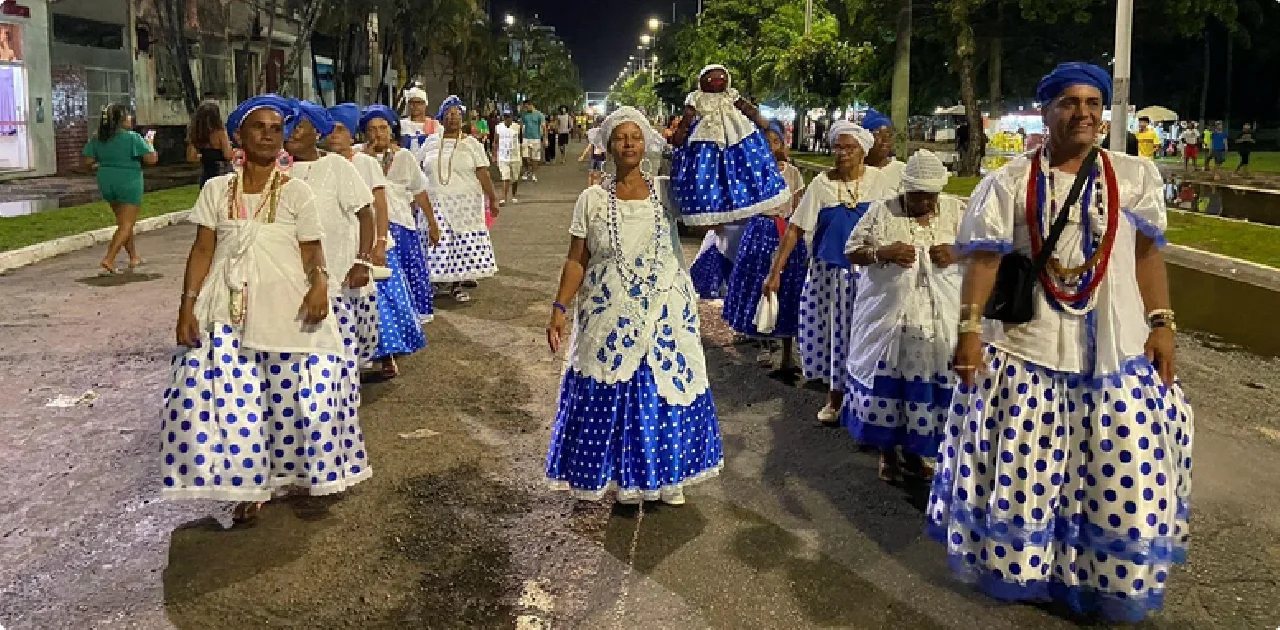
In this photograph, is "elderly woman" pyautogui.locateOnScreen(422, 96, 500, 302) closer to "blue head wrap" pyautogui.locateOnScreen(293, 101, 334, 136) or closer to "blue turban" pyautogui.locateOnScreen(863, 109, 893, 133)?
"blue head wrap" pyautogui.locateOnScreen(293, 101, 334, 136)

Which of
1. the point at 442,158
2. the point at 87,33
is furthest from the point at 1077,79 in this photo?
the point at 87,33

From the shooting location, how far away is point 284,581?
177 inches

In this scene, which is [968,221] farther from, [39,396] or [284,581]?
[39,396]

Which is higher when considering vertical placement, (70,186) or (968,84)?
(968,84)

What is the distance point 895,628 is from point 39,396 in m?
5.89

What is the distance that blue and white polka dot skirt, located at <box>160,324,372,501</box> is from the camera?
15.5 feet

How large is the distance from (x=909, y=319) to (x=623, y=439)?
1.56 m

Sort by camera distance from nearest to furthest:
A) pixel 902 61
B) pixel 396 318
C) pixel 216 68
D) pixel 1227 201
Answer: pixel 396 318
pixel 1227 201
pixel 902 61
pixel 216 68

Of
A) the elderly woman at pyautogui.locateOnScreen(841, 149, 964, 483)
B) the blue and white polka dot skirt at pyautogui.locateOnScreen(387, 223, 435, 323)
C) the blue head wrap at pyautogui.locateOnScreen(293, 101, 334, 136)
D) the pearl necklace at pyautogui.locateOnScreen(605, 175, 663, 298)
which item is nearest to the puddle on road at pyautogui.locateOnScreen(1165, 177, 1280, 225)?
the blue and white polka dot skirt at pyautogui.locateOnScreen(387, 223, 435, 323)

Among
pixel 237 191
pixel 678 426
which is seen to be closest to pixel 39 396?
pixel 237 191

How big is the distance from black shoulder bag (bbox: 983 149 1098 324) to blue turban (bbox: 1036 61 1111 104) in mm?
227

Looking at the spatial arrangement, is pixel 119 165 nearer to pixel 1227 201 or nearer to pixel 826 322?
pixel 826 322

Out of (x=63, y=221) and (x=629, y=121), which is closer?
(x=629, y=121)

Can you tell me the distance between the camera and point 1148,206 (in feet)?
13.0
